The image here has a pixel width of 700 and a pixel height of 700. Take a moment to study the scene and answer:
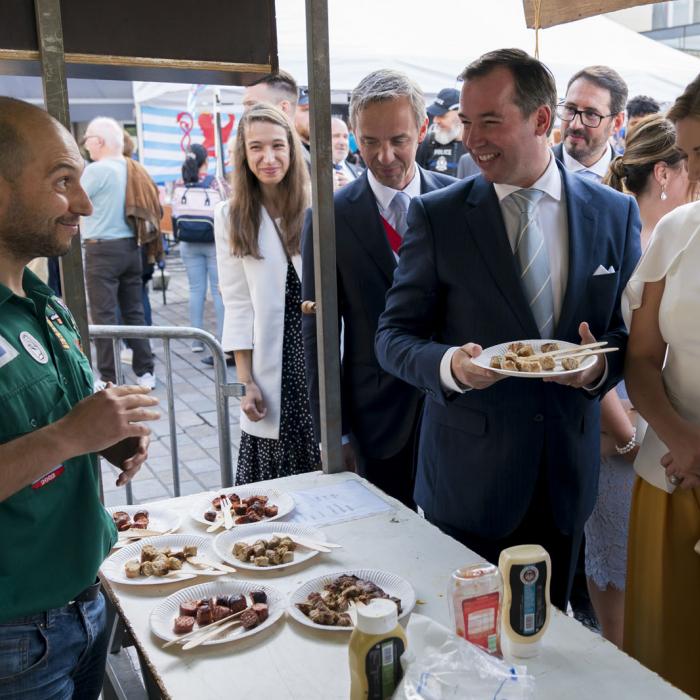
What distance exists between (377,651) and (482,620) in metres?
0.29

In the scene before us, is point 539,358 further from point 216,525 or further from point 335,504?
point 216,525

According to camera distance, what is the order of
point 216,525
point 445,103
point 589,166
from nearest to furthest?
point 216,525 → point 589,166 → point 445,103

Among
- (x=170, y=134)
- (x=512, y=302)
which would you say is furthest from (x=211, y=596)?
(x=170, y=134)

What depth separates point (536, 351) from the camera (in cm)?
210

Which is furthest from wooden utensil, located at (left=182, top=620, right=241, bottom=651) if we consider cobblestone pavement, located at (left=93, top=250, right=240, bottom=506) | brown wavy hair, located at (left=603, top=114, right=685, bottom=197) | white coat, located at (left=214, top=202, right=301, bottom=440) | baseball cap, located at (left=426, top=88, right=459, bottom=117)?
baseball cap, located at (left=426, top=88, right=459, bottom=117)

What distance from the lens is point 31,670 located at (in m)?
1.59

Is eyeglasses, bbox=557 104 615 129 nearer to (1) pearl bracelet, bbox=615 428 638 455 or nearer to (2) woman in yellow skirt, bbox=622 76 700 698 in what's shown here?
(1) pearl bracelet, bbox=615 428 638 455

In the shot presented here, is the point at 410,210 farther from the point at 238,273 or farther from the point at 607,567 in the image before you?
the point at 607,567

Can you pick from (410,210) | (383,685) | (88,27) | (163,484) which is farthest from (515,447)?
(163,484)

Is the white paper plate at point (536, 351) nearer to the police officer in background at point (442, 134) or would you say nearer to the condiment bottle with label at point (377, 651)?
the condiment bottle with label at point (377, 651)

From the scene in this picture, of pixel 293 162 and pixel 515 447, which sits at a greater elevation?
pixel 293 162

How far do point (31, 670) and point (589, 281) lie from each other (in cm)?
170

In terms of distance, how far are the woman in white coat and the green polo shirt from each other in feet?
5.48

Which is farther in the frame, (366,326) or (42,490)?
(366,326)
